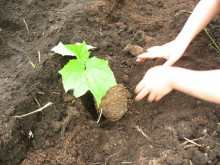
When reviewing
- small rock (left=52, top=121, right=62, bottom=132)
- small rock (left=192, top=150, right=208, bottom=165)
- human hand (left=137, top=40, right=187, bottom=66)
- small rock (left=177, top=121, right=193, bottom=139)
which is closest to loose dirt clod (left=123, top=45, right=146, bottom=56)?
human hand (left=137, top=40, right=187, bottom=66)

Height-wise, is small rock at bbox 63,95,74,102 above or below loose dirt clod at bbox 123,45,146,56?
below

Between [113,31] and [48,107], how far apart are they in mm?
1040

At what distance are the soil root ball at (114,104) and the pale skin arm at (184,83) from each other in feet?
0.81

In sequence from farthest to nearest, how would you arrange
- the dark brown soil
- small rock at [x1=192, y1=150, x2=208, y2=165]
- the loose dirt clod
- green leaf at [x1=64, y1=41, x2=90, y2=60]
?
the loose dirt clod < green leaf at [x1=64, y1=41, x2=90, y2=60] < the dark brown soil < small rock at [x1=192, y1=150, x2=208, y2=165]

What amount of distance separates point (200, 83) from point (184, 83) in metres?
0.10

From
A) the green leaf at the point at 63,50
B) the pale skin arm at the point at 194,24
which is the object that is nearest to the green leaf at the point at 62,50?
the green leaf at the point at 63,50

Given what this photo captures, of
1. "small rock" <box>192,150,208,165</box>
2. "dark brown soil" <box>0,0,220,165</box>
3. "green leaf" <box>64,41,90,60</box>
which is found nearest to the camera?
"small rock" <box>192,150,208,165</box>

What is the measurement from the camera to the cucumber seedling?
1611 millimetres

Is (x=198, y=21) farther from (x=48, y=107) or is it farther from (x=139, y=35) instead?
(x=48, y=107)

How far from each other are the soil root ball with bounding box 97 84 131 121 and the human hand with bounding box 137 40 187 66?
347 millimetres

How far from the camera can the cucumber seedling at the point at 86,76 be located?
1.61 metres

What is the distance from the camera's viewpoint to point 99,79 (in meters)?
1.64

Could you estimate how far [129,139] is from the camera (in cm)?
169

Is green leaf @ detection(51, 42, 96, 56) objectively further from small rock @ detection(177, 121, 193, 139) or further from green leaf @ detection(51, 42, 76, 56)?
small rock @ detection(177, 121, 193, 139)
